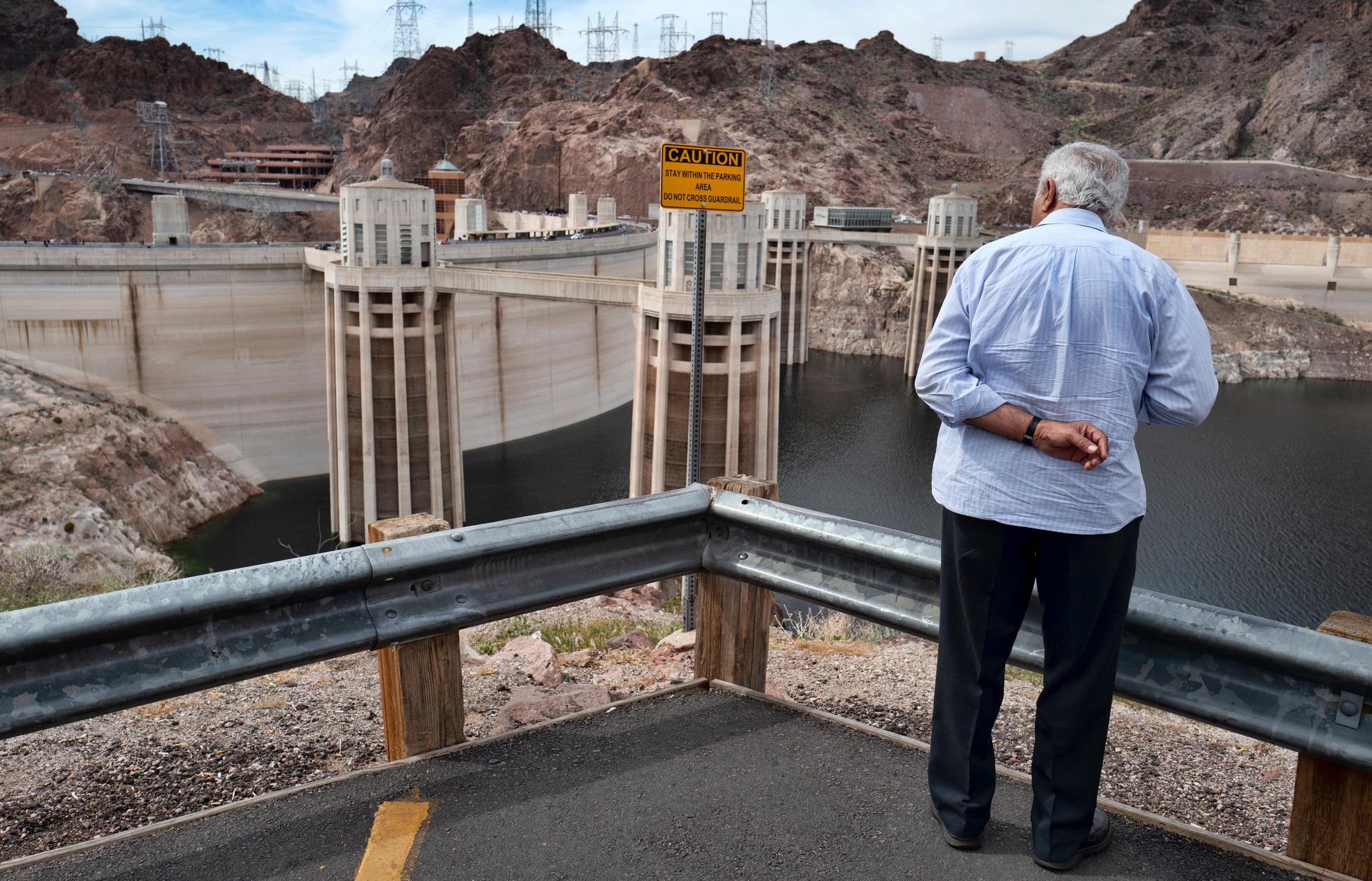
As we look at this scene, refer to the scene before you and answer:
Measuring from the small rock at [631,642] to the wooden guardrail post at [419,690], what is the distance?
3.47 metres

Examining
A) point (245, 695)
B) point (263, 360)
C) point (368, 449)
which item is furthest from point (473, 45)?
point (245, 695)

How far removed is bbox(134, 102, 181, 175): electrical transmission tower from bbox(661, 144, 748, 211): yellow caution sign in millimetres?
94827

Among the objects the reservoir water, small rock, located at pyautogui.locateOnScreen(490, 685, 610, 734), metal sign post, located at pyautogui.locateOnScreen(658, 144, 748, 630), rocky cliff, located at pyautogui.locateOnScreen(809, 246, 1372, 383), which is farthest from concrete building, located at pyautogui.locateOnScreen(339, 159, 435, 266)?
rocky cliff, located at pyautogui.locateOnScreen(809, 246, 1372, 383)

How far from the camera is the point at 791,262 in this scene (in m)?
58.7

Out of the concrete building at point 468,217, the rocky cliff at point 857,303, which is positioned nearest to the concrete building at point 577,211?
the concrete building at point 468,217

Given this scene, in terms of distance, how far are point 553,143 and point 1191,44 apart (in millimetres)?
82274

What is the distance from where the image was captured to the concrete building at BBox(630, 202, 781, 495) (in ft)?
78.1

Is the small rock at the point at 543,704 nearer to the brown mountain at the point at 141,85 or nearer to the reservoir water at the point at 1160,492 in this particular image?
the reservoir water at the point at 1160,492

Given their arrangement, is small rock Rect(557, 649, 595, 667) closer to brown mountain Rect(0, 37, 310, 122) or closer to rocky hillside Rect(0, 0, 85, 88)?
brown mountain Rect(0, 37, 310, 122)

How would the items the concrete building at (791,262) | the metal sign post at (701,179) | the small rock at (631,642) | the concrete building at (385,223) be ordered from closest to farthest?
1. the small rock at (631,642)
2. the metal sign post at (701,179)
3. the concrete building at (385,223)
4. the concrete building at (791,262)

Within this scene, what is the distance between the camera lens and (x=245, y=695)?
18.8 ft

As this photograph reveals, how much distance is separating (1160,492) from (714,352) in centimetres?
1588

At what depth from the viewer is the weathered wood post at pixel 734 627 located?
487cm

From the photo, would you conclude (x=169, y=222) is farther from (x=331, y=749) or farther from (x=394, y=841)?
(x=394, y=841)
